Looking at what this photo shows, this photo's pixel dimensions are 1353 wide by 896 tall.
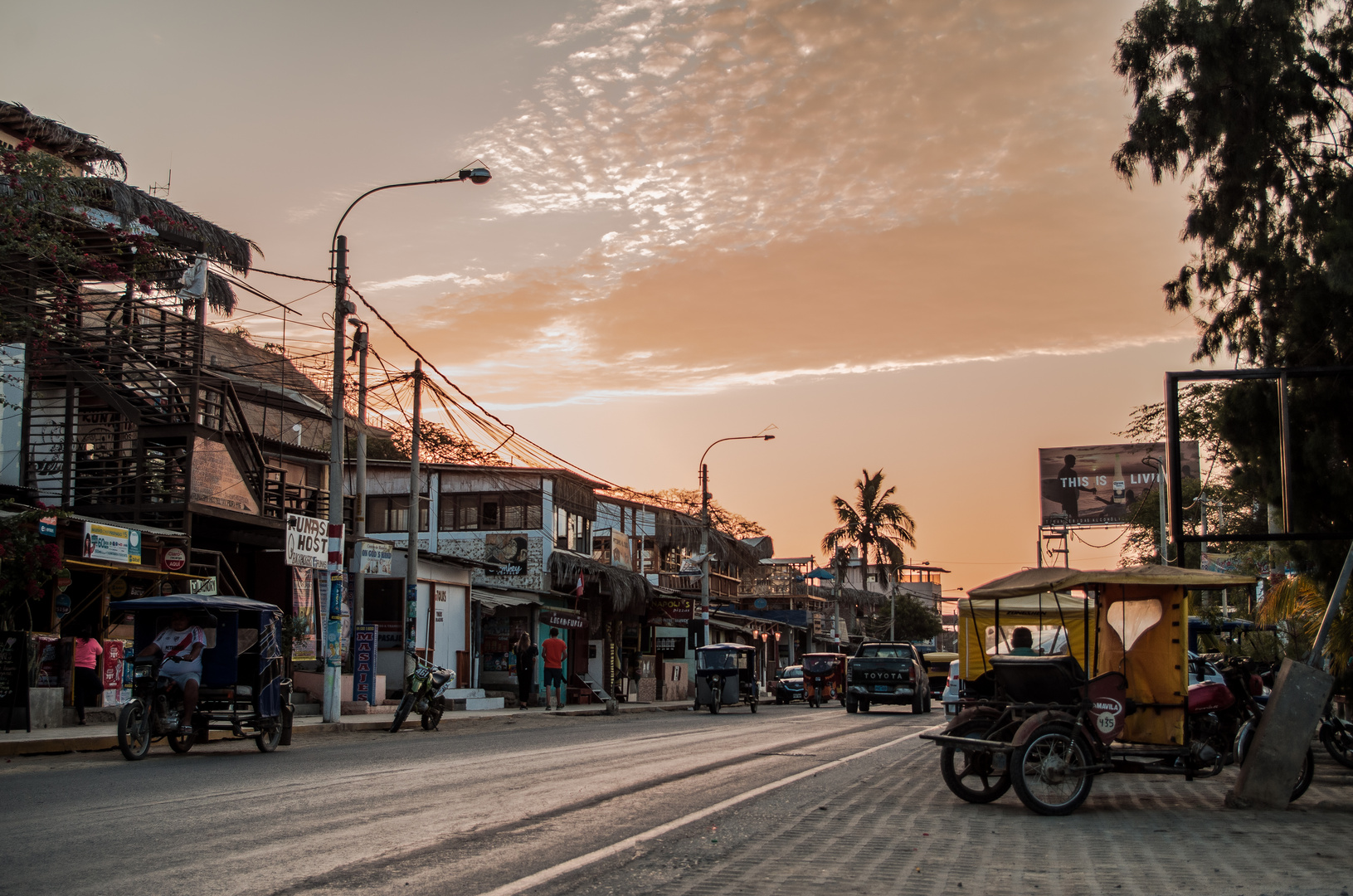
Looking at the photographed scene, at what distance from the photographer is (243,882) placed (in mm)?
6387

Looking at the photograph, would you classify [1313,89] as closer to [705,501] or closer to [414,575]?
[414,575]

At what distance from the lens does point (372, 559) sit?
89.2 feet

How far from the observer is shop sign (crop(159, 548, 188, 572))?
2458cm

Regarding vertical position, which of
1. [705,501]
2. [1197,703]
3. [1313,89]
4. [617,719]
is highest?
[1313,89]

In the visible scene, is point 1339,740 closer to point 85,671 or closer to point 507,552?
point 85,671

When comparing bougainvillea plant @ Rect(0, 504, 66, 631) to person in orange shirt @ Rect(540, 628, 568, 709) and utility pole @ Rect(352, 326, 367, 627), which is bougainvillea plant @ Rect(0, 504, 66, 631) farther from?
person in orange shirt @ Rect(540, 628, 568, 709)

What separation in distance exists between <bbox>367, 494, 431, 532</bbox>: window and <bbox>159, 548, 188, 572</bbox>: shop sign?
56.6 ft

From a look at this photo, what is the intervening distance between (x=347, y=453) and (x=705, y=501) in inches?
542

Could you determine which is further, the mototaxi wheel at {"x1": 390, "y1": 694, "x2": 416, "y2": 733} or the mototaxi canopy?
the mototaxi wheel at {"x1": 390, "y1": 694, "x2": 416, "y2": 733}

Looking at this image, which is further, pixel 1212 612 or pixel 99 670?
pixel 1212 612

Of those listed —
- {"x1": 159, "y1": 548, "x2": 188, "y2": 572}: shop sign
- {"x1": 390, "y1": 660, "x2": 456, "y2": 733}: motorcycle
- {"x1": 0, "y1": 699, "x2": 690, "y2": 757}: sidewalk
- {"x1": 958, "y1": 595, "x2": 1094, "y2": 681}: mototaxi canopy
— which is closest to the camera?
{"x1": 0, "y1": 699, "x2": 690, "y2": 757}: sidewalk

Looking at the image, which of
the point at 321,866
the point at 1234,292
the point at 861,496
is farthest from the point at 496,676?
the point at 861,496

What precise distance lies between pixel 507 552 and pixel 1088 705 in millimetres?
32882

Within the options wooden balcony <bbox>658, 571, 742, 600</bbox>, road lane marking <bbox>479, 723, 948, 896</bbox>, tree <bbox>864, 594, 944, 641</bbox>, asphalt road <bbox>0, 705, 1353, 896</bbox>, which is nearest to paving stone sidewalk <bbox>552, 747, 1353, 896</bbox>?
asphalt road <bbox>0, 705, 1353, 896</bbox>
